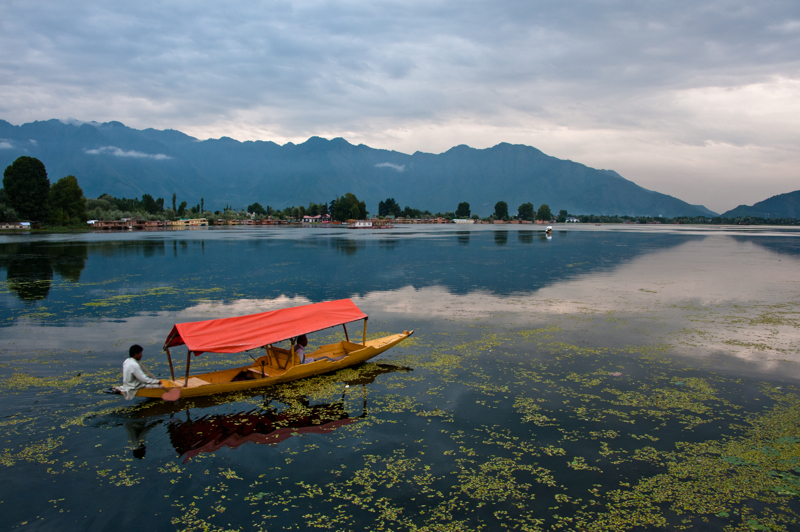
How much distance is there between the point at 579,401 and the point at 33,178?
6075 inches

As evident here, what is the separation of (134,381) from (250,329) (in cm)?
376

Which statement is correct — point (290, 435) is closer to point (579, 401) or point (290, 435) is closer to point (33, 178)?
point (579, 401)

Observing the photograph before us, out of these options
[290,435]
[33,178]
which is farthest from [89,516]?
[33,178]

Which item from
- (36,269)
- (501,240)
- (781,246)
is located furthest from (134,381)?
(781,246)

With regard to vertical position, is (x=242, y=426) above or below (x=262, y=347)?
below

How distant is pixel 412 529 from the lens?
28.5ft

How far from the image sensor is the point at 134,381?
45.6ft

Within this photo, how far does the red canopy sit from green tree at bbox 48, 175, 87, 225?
150802mm

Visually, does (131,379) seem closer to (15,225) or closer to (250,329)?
(250,329)

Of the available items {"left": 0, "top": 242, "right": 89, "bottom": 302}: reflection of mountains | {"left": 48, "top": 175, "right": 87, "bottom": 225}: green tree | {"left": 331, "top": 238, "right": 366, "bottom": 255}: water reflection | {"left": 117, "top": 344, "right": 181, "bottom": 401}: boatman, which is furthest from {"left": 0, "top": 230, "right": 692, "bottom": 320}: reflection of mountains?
{"left": 48, "top": 175, "right": 87, "bottom": 225}: green tree

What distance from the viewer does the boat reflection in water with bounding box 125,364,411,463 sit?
11.9m

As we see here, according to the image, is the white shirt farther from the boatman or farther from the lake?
the lake

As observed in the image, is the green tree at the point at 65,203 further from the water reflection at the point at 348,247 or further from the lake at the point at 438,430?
the lake at the point at 438,430

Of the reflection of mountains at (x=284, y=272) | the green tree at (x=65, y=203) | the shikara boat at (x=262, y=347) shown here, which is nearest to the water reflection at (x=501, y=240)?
the reflection of mountains at (x=284, y=272)
